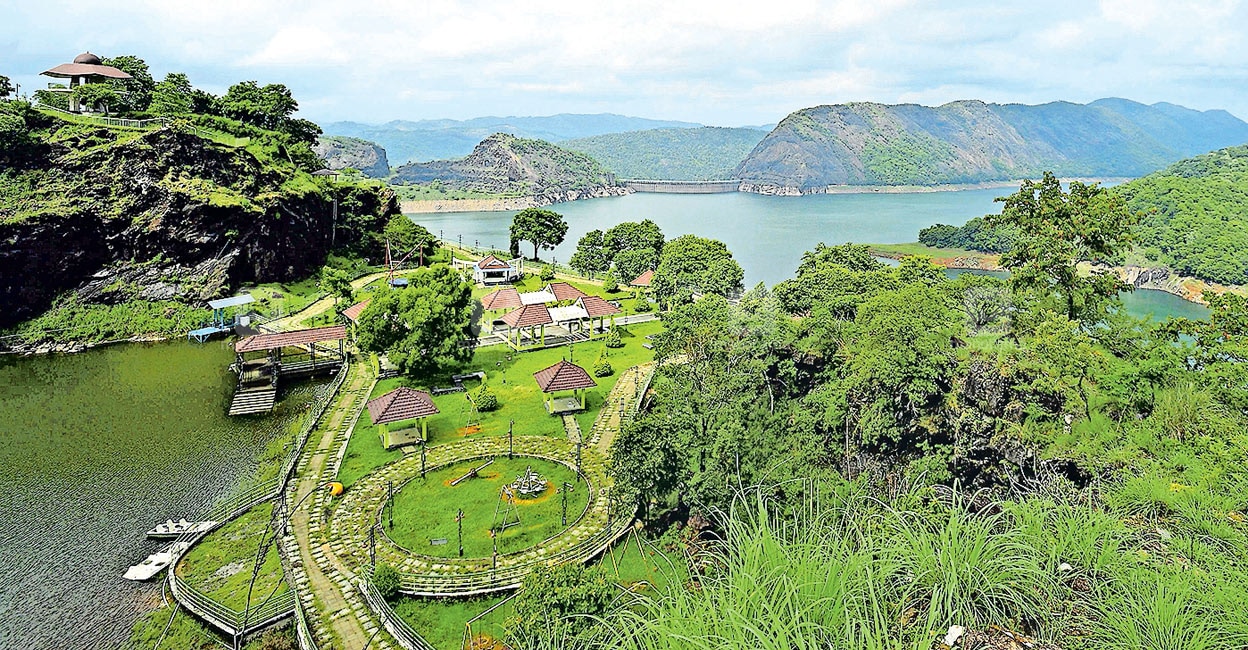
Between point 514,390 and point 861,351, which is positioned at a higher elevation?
point 861,351

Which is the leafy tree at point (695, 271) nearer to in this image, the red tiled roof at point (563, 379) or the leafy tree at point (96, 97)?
the red tiled roof at point (563, 379)

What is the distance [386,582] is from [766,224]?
414 feet

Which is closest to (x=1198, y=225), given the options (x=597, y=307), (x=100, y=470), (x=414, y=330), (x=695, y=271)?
(x=695, y=271)

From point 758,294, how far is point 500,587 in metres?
22.7

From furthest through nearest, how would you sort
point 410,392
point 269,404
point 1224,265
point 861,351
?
point 1224,265 → point 269,404 → point 410,392 → point 861,351

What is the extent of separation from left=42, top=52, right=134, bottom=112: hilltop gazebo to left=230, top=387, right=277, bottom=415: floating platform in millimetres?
46173

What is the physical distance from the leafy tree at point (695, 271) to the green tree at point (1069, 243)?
22989 mm

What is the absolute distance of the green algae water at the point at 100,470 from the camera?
19109mm

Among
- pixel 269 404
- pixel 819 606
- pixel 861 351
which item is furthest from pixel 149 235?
pixel 819 606

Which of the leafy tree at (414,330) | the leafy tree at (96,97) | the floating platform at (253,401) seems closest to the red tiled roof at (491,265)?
the leafy tree at (414,330)

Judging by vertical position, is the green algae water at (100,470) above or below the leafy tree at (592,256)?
below

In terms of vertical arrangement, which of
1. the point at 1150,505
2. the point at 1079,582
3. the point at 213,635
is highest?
the point at 1079,582

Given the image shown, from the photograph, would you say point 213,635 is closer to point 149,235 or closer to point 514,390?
point 514,390

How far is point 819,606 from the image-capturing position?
20.3ft
